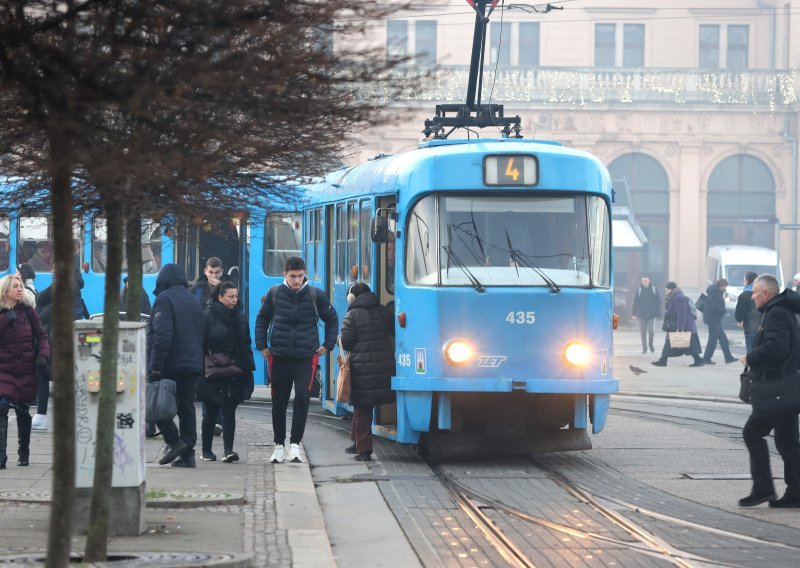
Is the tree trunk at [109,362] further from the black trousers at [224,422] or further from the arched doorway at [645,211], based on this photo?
the arched doorway at [645,211]

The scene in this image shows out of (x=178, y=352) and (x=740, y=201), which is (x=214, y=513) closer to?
(x=178, y=352)

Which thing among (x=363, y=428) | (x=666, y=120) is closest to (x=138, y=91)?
(x=363, y=428)

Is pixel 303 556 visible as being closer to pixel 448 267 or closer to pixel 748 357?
pixel 748 357

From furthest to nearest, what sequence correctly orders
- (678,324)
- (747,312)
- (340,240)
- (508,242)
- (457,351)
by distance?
(678,324) < (747,312) < (340,240) < (508,242) < (457,351)

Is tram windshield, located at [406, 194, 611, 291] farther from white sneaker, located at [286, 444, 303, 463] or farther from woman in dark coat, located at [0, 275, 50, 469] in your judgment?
woman in dark coat, located at [0, 275, 50, 469]

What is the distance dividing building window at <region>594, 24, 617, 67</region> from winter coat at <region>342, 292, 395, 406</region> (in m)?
41.3

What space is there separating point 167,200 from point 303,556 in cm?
304

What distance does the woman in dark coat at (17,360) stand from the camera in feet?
40.9

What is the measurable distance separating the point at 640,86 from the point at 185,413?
40480mm

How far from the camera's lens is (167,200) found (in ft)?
34.9

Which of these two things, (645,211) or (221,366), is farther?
(645,211)

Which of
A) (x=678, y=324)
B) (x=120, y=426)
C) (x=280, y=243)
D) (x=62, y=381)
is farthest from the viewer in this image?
(x=678, y=324)

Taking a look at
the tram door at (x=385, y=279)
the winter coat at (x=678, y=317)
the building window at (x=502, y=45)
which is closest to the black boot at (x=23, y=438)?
the tram door at (x=385, y=279)

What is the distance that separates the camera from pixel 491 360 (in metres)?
13.1
